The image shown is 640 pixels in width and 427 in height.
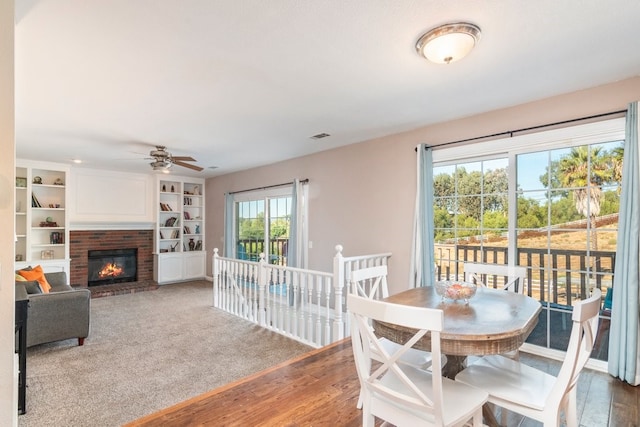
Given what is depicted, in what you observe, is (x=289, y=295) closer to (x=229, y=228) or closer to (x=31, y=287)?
(x=31, y=287)

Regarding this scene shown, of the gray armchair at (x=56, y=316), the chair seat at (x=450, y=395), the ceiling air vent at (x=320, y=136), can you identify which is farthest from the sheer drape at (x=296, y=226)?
the chair seat at (x=450, y=395)

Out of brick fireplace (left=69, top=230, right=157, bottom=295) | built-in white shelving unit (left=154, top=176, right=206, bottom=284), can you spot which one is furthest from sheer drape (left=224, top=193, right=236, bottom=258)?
brick fireplace (left=69, top=230, right=157, bottom=295)

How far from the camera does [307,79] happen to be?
2.65 m

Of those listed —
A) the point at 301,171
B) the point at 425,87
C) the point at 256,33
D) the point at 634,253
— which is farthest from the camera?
the point at 301,171

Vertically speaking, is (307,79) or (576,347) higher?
(307,79)

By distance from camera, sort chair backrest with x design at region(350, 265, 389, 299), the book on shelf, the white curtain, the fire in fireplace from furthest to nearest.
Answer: the fire in fireplace
the book on shelf
the white curtain
chair backrest with x design at region(350, 265, 389, 299)

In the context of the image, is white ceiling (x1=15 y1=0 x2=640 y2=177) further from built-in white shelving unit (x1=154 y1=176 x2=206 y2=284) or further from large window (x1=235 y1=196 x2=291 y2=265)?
built-in white shelving unit (x1=154 y1=176 x2=206 y2=284)

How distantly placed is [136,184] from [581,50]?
7976 millimetres

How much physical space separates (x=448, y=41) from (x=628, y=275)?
2.37 m

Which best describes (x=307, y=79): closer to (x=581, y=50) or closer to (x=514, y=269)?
(x=581, y=50)

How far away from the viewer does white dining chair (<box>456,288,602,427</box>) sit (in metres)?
1.40

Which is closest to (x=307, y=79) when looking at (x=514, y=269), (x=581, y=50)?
(x=581, y=50)

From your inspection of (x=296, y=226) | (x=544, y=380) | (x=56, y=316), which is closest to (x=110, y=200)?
(x=56, y=316)

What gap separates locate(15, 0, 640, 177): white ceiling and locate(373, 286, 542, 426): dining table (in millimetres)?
1726
